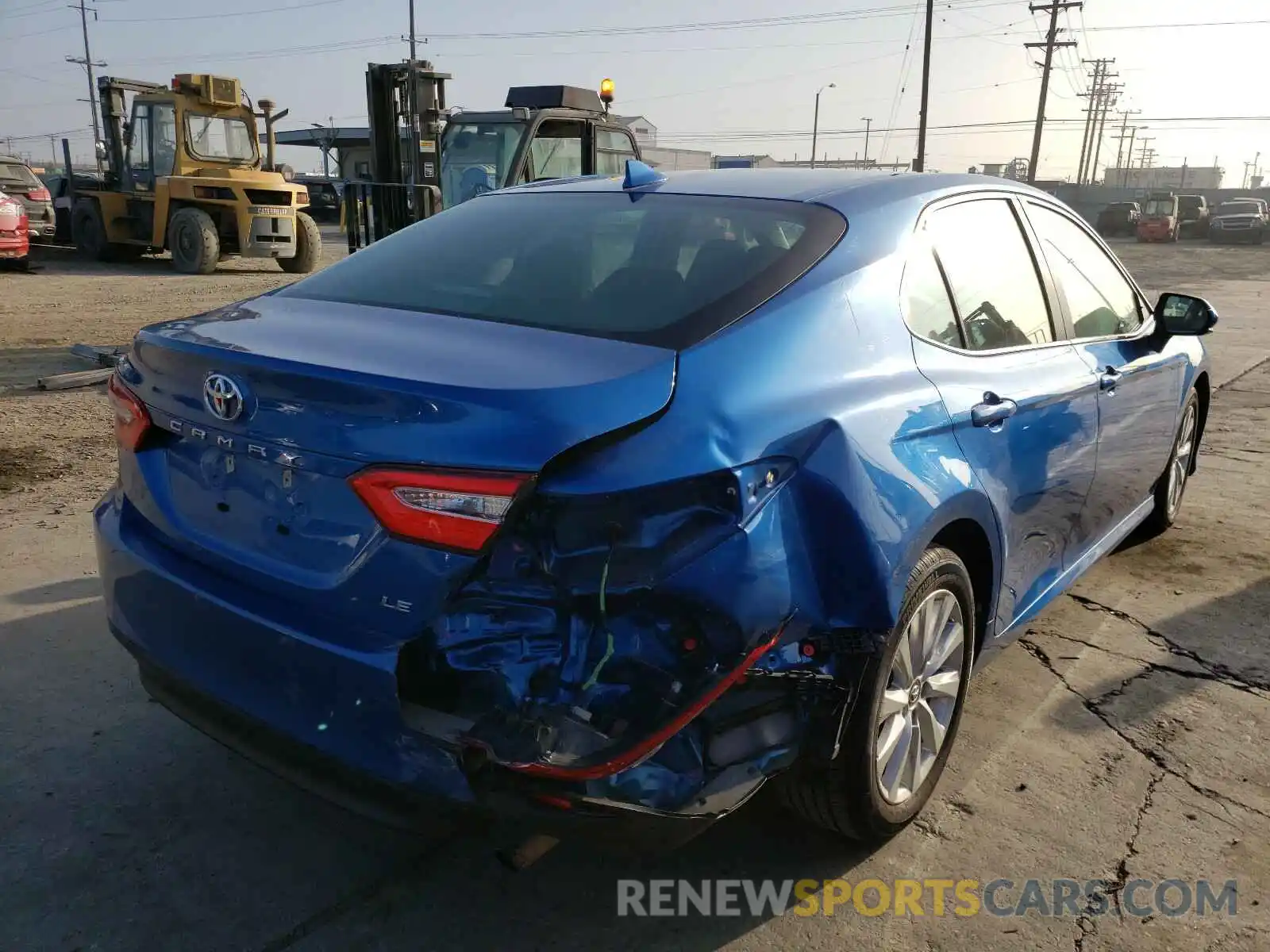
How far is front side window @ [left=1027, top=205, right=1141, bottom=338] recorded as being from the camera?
3404 millimetres

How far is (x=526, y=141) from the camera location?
33.0 feet

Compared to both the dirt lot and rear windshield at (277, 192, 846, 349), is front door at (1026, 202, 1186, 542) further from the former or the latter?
rear windshield at (277, 192, 846, 349)

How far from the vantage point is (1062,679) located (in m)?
3.44

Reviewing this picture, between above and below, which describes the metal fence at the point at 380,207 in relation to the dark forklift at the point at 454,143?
below

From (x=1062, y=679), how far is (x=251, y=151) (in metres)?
17.5

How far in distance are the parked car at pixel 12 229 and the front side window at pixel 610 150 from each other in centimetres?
992

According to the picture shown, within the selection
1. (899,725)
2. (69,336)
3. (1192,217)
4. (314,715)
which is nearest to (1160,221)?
(1192,217)

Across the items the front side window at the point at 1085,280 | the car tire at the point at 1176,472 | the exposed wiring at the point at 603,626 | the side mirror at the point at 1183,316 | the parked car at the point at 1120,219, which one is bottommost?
the parked car at the point at 1120,219

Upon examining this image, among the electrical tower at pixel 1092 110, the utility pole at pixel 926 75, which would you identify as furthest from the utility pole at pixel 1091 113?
the utility pole at pixel 926 75

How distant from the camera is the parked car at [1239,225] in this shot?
41906mm

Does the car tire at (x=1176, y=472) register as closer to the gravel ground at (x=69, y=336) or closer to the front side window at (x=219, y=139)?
the gravel ground at (x=69, y=336)

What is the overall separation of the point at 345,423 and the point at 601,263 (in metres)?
0.98

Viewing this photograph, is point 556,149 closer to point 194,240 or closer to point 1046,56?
point 194,240

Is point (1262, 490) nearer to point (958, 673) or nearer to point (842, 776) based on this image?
point (958, 673)
